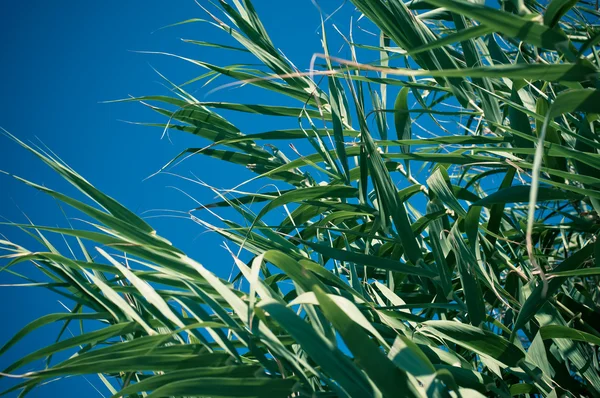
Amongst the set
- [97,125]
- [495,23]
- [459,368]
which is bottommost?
[459,368]

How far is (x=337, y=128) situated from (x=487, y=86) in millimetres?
113

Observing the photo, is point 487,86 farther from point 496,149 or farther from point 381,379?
point 381,379

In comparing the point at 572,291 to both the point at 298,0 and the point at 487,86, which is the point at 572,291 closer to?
the point at 487,86

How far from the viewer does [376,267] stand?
39 centimetres

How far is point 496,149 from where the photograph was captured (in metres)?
0.34

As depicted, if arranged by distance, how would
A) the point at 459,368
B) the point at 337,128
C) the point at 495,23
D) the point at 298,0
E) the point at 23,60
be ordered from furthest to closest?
the point at 298,0 → the point at 23,60 → the point at 337,128 → the point at 459,368 → the point at 495,23

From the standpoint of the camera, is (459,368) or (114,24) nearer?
(459,368)

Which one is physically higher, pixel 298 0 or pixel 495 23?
pixel 298 0

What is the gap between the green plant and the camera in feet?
0.80

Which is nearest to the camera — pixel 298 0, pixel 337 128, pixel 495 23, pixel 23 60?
pixel 495 23

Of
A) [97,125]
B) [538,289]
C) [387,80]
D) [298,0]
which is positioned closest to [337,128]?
[387,80]

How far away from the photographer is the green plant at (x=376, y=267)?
0.24 metres

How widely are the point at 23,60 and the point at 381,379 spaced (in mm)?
5276

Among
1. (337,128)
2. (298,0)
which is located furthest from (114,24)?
(337,128)
